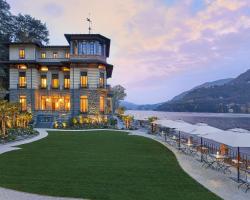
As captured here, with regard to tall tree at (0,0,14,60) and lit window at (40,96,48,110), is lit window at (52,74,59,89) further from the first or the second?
tall tree at (0,0,14,60)

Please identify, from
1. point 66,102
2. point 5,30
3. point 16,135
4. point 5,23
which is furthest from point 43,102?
point 5,23

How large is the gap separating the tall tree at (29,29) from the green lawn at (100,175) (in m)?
49.9

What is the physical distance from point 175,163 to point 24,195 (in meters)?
9.43

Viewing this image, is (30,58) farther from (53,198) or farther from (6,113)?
(53,198)

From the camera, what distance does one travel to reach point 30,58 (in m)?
50.0

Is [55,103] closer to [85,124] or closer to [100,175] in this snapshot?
[85,124]

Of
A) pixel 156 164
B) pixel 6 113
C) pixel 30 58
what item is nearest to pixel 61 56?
pixel 30 58

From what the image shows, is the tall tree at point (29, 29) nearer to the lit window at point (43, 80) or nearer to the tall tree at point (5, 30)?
the tall tree at point (5, 30)

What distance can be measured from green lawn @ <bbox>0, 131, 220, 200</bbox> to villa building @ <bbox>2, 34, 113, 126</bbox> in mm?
26821

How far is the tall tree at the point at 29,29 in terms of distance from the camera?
213 feet

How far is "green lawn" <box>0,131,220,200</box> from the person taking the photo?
36.6ft

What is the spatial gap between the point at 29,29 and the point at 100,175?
202 ft

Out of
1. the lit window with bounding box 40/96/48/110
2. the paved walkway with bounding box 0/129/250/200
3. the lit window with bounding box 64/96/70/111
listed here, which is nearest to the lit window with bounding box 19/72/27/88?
the lit window with bounding box 40/96/48/110

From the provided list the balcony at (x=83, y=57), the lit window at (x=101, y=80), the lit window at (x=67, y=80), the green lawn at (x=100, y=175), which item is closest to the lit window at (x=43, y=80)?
the lit window at (x=67, y=80)
